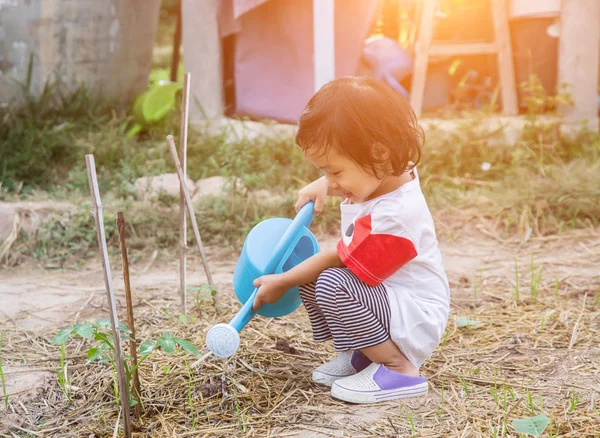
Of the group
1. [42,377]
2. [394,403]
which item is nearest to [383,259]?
[394,403]

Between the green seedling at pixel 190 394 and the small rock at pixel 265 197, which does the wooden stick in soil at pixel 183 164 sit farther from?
the small rock at pixel 265 197

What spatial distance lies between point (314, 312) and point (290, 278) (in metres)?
0.22

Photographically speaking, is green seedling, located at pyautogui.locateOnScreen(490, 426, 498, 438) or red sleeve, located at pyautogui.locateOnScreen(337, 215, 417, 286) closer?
green seedling, located at pyautogui.locateOnScreen(490, 426, 498, 438)

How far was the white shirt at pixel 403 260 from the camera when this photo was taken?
1.77 meters

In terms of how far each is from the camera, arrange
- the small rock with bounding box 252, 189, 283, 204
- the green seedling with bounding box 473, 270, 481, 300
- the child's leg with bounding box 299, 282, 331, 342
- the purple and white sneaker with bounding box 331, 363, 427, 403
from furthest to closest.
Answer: the small rock with bounding box 252, 189, 283, 204
the green seedling with bounding box 473, 270, 481, 300
the child's leg with bounding box 299, 282, 331, 342
the purple and white sneaker with bounding box 331, 363, 427, 403

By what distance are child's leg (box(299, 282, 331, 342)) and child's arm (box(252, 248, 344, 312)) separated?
3.9 inches

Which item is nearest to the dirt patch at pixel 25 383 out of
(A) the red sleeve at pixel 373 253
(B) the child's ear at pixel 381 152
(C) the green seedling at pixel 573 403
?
(A) the red sleeve at pixel 373 253

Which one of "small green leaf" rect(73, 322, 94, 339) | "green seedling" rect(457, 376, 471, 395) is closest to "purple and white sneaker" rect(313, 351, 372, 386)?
"green seedling" rect(457, 376, 471, 395)

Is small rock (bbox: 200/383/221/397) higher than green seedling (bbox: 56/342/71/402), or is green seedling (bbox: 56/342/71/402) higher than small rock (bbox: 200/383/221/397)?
green seedling (bbox: 56/342/71/402)

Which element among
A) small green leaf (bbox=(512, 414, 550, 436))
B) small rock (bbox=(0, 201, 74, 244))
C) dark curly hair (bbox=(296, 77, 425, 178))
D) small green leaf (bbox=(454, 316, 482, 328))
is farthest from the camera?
small rock (bbox=(0, 201, 74, 244))

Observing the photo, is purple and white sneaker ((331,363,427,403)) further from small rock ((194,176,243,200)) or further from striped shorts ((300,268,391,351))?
small rock ((194,176,243,200))

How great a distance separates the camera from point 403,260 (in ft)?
5.87

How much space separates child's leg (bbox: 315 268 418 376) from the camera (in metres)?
1.80

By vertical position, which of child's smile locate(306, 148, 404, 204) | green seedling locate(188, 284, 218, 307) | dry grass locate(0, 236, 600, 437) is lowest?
dry grass locate(0, 236, 600, 437)
